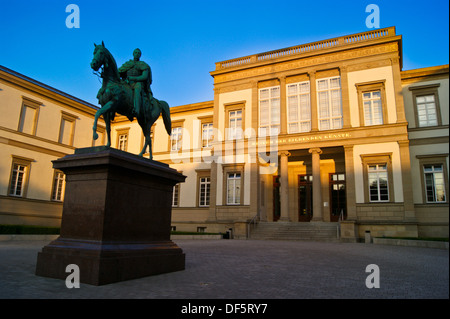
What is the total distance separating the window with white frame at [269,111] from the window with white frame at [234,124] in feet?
5.98

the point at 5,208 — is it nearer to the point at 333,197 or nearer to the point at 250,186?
the point at 250,186

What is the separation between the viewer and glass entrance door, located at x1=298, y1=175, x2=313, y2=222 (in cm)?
2586

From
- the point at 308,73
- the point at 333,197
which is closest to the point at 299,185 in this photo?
the point at 333,197

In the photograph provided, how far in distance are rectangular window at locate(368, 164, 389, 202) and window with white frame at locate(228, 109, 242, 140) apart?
33.5 ft

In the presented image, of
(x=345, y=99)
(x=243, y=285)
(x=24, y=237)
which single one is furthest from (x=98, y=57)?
(x=345, y=99)

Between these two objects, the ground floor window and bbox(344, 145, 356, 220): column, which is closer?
bbox(344, 145, 356, 220): column

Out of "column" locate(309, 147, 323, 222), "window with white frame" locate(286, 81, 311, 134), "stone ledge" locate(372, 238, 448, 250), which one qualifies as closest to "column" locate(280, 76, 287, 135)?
"window with white frame" locate(286, 81, 311, 134)

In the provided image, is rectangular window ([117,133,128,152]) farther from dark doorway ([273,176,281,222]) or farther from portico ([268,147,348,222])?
dark doorway ([273,176,281,222])

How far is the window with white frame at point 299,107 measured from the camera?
80.8ft

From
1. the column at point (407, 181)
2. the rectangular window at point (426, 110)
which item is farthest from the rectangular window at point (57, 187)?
the rectangular window at point (426, 110)

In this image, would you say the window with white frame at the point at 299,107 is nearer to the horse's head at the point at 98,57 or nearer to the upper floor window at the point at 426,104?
the upper floor window at the point at 426,104

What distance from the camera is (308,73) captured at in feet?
81.2

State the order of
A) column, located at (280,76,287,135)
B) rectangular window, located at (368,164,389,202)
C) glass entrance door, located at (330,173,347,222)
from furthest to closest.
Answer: column, located at (280,76,287,135)
glass entrance door, located at (330,173,347,222)
rectangular window, located at (368,164,389,202)

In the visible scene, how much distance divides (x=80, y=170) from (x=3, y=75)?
79.7 ft
